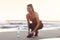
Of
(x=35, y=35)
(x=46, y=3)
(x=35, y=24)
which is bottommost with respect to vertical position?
(x=35, y=35)

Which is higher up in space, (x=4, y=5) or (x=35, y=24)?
(x=4, y=5)

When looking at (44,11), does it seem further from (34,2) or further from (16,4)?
(16,4)

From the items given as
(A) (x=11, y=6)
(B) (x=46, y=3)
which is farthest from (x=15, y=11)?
(B) (x=46, y=3)

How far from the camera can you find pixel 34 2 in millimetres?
6859

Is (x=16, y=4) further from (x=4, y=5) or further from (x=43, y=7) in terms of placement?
(x=43, y=7)

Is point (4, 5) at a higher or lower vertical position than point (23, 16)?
higher

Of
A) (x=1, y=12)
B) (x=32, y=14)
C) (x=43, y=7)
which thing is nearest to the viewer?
(x=32, y=14)

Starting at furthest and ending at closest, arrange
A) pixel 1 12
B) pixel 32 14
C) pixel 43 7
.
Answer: pixel 43 7, pixel 1 12, pixel 32 14

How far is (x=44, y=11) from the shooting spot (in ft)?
23.3

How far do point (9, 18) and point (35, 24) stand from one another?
9.89ft

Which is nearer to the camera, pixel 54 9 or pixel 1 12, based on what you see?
pixel 1 12

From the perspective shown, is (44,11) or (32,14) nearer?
(32,14)

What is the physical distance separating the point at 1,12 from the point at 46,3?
1869 mm

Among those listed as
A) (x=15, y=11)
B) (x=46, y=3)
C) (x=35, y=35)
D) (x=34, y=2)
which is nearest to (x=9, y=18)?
(x=15, y=11)
